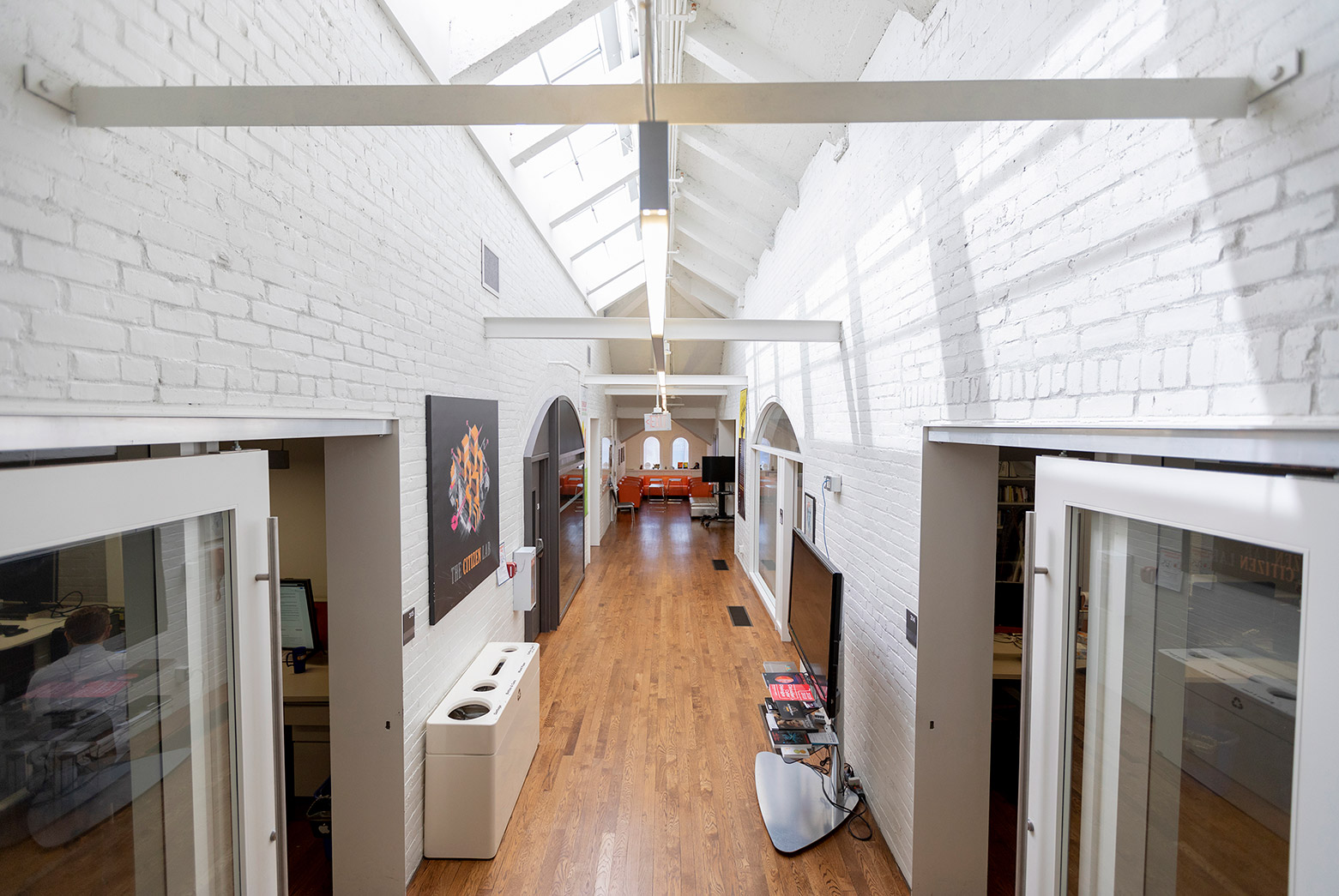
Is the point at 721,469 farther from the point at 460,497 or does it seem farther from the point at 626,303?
the point at 460,497

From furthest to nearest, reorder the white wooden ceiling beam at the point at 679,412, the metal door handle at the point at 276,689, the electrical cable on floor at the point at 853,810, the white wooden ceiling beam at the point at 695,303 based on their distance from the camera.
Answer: the white wooden ceiling beam at the point at 679,412
the white wooden ceiling beam at the point at 695,303
the electrical cable on floor at the point at 853,810
the metal door handle at the point at 276,689

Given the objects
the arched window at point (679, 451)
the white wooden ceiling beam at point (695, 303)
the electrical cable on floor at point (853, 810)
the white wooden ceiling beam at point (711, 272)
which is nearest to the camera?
the electrical cable on floor at point (853, 810)

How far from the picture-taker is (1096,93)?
1200mm

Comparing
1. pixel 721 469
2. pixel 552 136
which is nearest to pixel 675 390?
pixel 721 469

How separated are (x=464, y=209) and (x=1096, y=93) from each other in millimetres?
3226

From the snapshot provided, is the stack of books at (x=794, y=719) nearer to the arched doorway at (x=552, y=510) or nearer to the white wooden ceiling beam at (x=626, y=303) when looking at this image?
the arched doorway at (x=552, y=510)

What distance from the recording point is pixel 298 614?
3.37m

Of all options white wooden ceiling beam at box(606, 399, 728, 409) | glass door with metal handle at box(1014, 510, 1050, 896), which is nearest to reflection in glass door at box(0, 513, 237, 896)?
glass door with metal handle at box(1014, 510, 1050, 896)

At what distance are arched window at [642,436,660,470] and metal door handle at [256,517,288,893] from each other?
1871 cm

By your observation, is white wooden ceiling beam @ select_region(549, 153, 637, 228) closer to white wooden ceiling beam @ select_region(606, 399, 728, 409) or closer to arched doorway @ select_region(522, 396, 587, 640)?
arched doorway @ select_region(522, 396, 587, 640)

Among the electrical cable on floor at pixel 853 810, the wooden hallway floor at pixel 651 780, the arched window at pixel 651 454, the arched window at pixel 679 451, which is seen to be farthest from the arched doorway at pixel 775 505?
the arched window at pixel 651 454

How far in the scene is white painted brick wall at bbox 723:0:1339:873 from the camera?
1.11 meters

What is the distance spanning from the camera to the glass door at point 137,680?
3.79 ft

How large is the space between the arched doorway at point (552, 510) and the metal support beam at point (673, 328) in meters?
1.54
